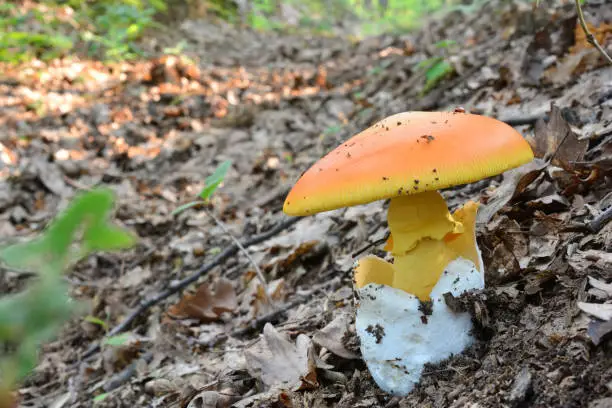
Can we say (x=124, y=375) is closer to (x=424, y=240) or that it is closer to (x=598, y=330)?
(x=424, y=240)

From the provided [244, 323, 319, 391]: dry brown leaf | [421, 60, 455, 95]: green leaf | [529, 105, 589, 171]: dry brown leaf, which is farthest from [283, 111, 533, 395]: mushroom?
[421, 60, 455, 95]: green leaf

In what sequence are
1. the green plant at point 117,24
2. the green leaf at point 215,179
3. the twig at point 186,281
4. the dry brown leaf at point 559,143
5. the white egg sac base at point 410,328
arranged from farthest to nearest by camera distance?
1. the green plant at point 117,24
2. the twig at point 186,281
3. the green leaf at point 215,179
4. the dry brown leaf at point 559,143
5. the white egg sac base at point 410,328

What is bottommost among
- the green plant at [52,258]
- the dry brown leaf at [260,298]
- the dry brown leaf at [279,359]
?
the dry brown leaf at [260,298]

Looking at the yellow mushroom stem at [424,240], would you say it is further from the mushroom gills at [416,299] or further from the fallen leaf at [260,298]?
the fallen leaf at [260,298]

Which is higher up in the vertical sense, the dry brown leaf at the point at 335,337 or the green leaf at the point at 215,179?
the green leaf at the point at 215,179

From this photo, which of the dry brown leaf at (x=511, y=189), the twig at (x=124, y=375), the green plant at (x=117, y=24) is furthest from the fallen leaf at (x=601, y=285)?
the green plant at (x=117, y=24)

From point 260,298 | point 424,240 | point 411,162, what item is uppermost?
point 411,162

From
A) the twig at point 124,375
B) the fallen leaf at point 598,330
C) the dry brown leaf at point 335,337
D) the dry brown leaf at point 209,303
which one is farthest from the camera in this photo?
the dry brown leaf at point 209,303

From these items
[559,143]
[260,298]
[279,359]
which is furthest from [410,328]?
[260,298]
